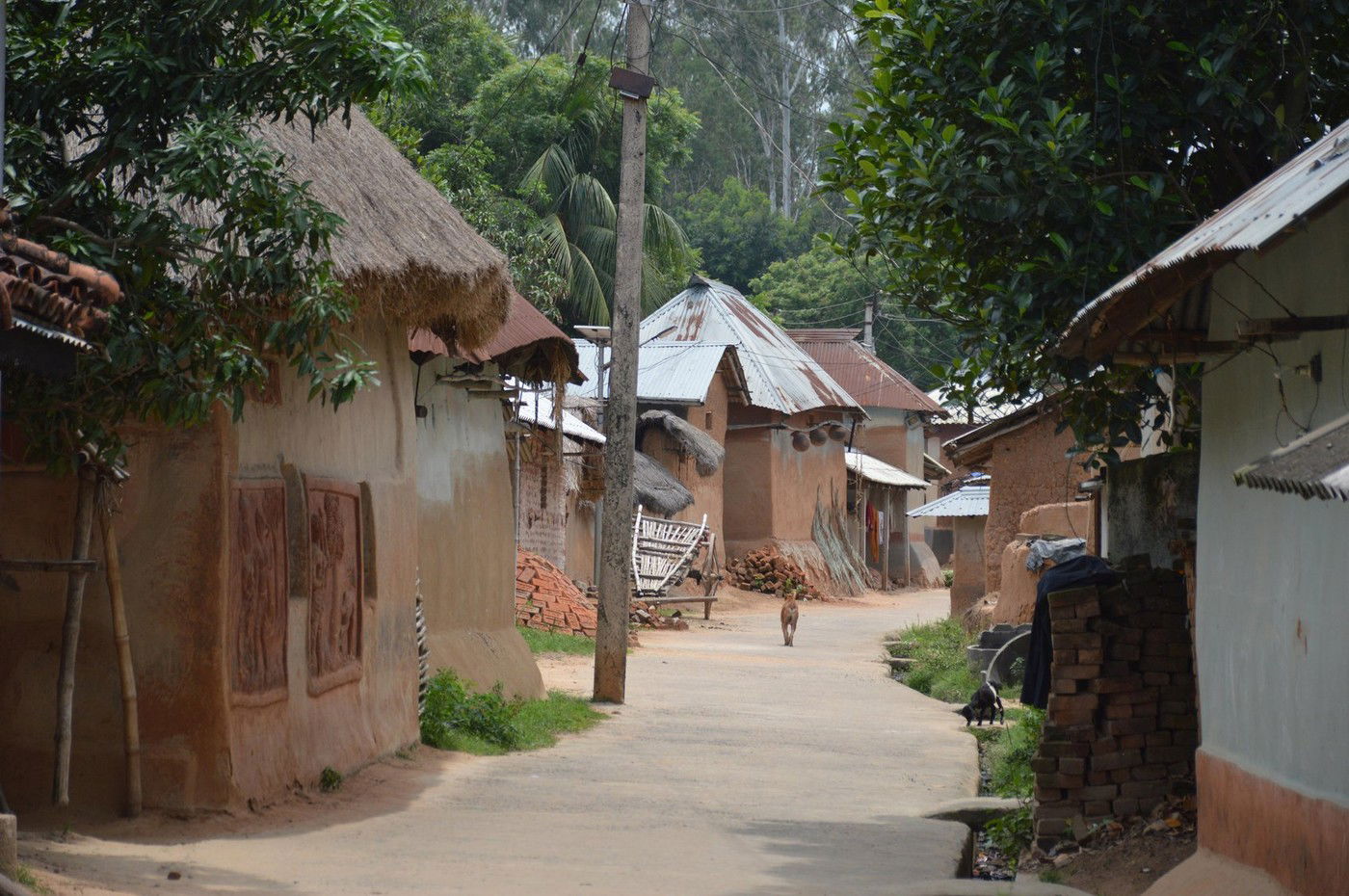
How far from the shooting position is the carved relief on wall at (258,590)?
8188 millimetres

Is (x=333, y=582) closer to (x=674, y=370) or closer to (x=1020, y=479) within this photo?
(x=1020, y=479)

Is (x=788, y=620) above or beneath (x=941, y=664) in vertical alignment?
above

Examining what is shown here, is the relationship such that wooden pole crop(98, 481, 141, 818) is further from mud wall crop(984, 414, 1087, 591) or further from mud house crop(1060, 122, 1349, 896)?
mud wall crop(984, 414, 1087, 591)

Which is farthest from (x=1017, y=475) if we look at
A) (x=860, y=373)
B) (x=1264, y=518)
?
(x=860, y=373)

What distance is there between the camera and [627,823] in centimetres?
893

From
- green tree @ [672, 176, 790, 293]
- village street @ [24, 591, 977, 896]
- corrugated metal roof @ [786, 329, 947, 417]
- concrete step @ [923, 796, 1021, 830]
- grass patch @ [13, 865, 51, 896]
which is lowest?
concrete step @ [923, 796, 1021, 830]

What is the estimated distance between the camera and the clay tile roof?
17.3 feet

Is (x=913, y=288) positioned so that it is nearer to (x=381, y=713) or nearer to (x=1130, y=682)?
(x=1130, y=682)

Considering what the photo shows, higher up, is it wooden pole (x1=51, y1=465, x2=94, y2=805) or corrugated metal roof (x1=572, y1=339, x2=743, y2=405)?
corrugated metal roof (x1=572, y1=339, x2=743, y2=405)

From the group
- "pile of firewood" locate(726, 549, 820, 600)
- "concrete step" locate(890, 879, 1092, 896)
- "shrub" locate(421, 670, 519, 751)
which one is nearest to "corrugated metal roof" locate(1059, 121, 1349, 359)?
"concrete step" locate(890, 879, 1092, 896)

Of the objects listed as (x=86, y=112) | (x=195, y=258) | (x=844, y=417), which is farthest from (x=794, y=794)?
(x=844, y=417)

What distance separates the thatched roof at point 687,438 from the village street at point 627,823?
17855 millimetres

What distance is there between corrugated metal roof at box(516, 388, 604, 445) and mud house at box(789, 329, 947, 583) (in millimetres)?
23952

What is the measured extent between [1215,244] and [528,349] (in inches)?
405
